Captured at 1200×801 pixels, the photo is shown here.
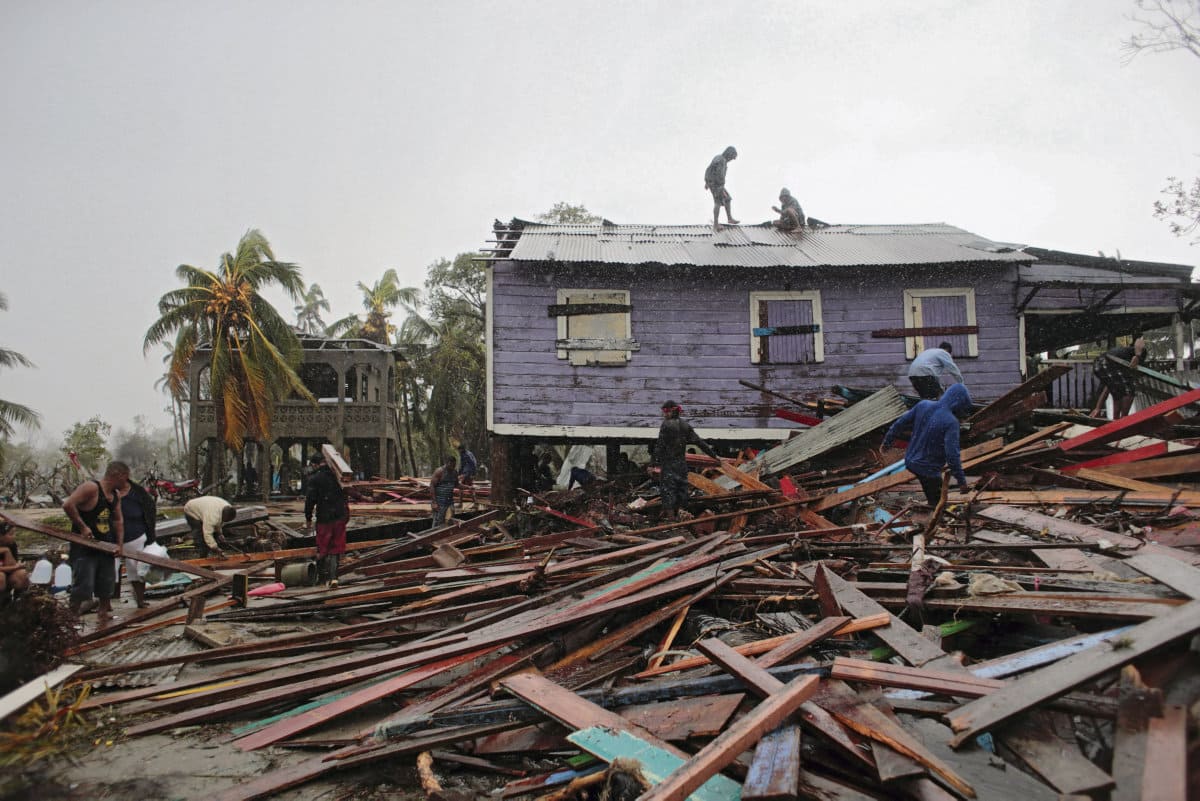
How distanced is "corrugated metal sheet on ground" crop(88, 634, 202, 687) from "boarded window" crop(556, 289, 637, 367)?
7.45 meters

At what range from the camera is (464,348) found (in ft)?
90.4

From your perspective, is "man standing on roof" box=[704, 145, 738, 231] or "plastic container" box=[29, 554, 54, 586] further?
"man standing on roof" box=[704, 145, 738, 231]

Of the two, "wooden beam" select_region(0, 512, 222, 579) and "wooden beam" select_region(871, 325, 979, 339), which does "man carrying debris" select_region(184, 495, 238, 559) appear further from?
"wooden beam" select_region(871, 325, 979, 339)

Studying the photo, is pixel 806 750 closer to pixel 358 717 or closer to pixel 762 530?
pixel 358 717

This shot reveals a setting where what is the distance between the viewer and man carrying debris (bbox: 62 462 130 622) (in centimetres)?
673

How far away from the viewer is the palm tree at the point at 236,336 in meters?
19.9

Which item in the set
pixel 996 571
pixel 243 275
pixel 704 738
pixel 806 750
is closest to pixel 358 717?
pixel 704 738

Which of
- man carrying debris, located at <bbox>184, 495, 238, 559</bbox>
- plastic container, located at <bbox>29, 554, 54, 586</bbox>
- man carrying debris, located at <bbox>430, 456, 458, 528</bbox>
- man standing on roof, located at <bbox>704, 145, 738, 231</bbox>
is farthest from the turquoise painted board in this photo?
man standing on roof, located at <bbox>704, 145, 738, 231</bbox>

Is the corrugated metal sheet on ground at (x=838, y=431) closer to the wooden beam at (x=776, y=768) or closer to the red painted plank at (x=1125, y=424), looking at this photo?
the red painted plank at (x=1125, y=424)

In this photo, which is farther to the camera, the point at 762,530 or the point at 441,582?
the point at 762,530

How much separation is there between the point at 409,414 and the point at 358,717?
3097 cm

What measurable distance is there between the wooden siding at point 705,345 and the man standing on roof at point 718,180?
3.59m

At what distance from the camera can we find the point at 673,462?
8.42 meters

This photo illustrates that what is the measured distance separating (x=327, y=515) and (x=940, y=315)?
35.5ft
